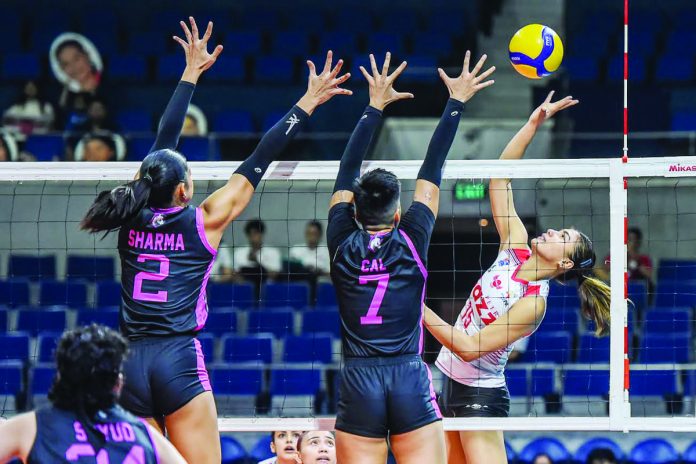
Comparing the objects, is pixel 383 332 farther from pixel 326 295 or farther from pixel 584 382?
pixel 326 295

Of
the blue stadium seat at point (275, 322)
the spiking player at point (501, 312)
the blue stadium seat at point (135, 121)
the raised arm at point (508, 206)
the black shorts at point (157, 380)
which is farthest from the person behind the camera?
the blue stadium seat at point (135, 121)

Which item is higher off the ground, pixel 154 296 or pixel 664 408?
pixel 154 296


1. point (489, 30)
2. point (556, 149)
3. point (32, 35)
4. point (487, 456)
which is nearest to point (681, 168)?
point (487, 456)

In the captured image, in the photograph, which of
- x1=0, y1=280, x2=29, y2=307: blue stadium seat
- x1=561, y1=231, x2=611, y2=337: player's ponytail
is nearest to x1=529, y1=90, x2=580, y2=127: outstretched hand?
x1=561, y1=231, x2=611, y2=337: player's ponytail

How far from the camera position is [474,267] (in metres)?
14.8

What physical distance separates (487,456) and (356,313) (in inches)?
62.9

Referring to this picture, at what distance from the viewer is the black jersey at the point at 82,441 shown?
15.3 ft

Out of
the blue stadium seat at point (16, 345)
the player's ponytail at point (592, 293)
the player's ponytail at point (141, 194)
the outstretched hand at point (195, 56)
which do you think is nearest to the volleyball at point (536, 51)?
the player's ponytail at point (592, 293)

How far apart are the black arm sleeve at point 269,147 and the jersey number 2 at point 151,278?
2.13 feet

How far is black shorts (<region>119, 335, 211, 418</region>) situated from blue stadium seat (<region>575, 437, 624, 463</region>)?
6799 millimetres

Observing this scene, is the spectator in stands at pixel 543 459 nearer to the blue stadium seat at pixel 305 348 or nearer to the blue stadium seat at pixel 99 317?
the blue stadium seat at pixel 305 348

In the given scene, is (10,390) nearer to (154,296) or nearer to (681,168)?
(154,296)

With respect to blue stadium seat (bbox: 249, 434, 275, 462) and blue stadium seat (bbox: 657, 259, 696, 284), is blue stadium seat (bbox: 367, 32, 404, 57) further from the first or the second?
blue stadium seat (bbox: 249, 434, 275, 462)

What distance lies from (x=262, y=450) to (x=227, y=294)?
8.58 ft
